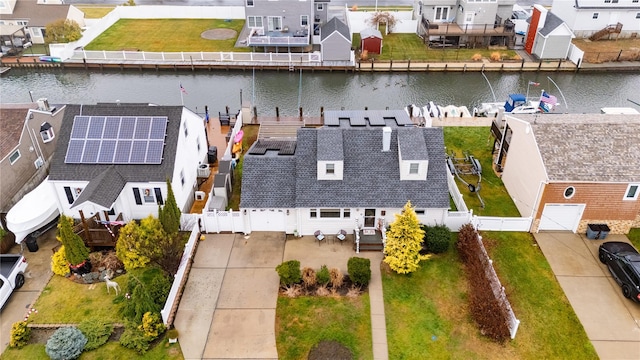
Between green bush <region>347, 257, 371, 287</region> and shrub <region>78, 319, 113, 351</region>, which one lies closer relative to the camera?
shrub <region>78, 319, 113, 351</region>

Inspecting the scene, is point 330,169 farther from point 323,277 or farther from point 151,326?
point 151,326

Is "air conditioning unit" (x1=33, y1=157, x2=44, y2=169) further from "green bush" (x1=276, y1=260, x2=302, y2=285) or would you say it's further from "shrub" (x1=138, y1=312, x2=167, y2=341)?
"green bush" (x1=276, y1=260, x2=302, y2=285)

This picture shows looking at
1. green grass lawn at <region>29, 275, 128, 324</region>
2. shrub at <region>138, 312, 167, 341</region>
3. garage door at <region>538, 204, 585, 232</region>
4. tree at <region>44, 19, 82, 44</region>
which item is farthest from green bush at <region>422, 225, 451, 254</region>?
tree at <region>44, 19, 82, 44</region>

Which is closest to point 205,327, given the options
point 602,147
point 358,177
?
point 358,177

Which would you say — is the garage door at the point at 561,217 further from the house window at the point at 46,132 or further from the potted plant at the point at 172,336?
the house window at the point at 46,132

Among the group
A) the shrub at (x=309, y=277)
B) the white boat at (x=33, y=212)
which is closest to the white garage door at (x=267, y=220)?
the shrub at (x=309, y=277)

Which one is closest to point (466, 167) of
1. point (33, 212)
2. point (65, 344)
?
point (65, 344)
